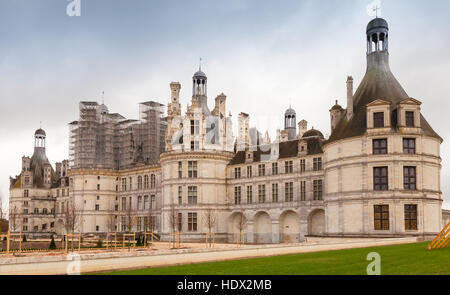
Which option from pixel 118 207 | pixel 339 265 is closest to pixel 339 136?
pixel 339 265

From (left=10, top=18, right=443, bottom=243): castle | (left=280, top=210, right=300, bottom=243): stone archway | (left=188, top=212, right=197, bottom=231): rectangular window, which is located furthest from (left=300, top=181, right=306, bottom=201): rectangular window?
(left=188, top=212, right=197, bottom=231): rectangular window

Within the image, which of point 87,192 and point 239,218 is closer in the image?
point 239,218

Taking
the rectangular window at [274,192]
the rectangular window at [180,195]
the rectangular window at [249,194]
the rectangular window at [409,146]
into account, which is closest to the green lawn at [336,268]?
the rectangular window at [409,146]

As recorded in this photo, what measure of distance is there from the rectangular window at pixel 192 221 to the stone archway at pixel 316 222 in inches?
599

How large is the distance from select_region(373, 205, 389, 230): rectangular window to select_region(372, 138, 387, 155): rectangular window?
15.3 feet

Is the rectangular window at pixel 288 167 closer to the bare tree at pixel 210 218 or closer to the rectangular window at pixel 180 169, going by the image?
the bare tree at pixel 210 218

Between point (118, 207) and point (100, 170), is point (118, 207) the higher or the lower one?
the lower one

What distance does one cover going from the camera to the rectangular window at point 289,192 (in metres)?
61.6

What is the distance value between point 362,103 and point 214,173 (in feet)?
82.0

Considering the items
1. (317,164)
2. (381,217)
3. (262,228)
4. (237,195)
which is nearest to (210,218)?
(237,195)

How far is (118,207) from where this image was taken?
8581cm

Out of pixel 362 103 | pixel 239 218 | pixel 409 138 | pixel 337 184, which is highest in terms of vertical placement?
pixel 362 103
